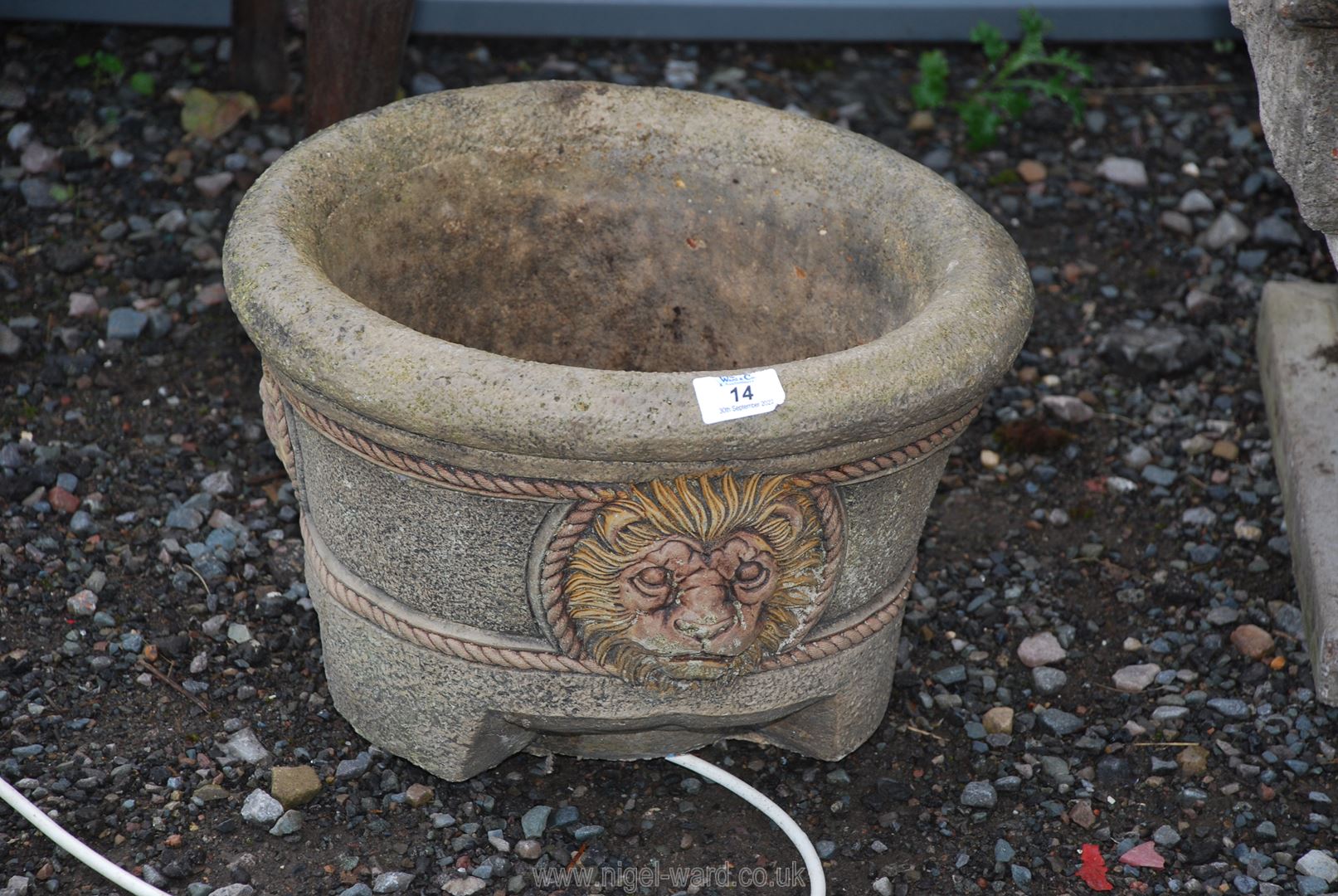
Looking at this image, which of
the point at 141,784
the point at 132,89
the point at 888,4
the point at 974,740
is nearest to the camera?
the point at 141,784

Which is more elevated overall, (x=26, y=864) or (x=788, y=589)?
(x=788, y=589)

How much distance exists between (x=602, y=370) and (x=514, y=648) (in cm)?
42

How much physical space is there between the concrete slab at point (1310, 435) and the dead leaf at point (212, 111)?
2497 mm

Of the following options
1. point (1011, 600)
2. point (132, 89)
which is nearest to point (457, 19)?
point (132, 89)

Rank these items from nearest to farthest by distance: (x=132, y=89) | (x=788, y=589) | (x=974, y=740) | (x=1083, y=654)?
(x=788, y=589) < (x=974, y=740) < (x=1083, y=654) < (x=132, y=89)

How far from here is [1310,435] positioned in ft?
10.0

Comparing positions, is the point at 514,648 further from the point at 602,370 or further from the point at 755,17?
the point at 755,17

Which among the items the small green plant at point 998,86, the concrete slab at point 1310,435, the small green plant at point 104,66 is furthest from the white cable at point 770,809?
the small green plant at point 104,66

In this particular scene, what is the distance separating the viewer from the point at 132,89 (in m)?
3.98

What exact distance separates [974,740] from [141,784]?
135 centimetres

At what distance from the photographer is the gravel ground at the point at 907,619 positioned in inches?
93.2

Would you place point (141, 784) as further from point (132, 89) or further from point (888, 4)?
point (888, 4)

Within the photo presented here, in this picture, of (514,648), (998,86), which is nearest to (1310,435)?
(998,86)

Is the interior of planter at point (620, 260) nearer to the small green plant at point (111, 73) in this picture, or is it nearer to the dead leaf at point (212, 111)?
the dead leaf at point (212, 111)
